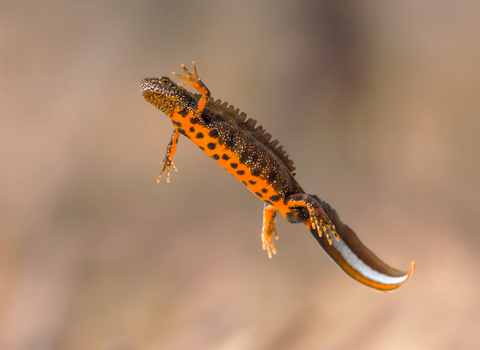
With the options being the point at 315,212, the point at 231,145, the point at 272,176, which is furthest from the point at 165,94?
the point at 315,212

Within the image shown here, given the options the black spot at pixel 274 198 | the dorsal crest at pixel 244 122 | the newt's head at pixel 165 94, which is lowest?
the newt's head at pixel 165 94

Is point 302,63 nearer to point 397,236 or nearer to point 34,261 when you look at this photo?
point 397,236

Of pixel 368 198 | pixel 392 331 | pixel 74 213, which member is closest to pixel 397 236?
pixel 368 198

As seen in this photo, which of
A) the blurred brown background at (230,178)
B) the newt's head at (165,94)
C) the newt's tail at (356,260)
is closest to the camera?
the newt's head at (165,94)

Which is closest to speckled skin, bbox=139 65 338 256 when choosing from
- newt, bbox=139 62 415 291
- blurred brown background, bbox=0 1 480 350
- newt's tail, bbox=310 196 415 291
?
newt, bbox=139 62 415 291

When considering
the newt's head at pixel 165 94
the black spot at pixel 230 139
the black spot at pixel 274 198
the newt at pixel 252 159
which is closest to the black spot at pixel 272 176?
the newt at pixel 252 159

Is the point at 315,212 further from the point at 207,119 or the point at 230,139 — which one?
the point at 207,119

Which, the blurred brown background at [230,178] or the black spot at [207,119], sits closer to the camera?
the black spot at [207,119]

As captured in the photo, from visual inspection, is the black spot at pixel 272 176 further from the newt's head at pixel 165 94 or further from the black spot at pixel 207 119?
the newt's head at pixel 165 94
